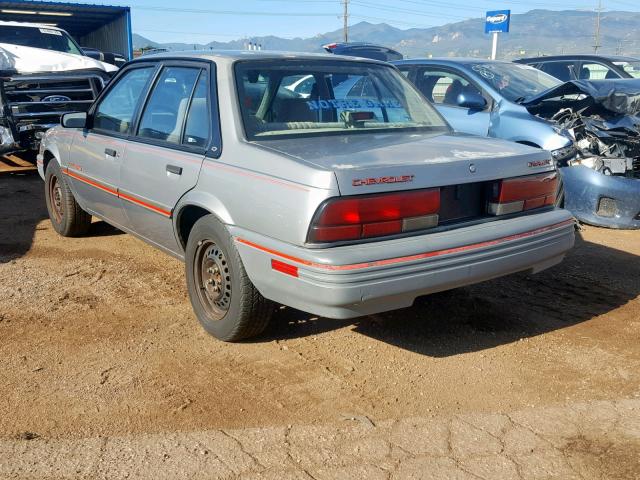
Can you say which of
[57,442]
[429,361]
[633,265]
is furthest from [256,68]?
[633,265]

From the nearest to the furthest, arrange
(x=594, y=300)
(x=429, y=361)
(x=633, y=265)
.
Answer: (x=429, y=361) < (x=594, y=300) < (x=633, y=265)

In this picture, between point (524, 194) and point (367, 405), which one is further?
point (524, 194)

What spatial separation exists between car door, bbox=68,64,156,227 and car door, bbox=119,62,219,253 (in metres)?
0.17

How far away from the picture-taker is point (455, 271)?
3.35 meters

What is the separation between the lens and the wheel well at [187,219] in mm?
3938

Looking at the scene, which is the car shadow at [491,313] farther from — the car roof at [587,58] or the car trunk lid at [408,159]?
the car roof at [587,58]

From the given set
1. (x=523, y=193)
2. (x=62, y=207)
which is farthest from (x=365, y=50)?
(x=523, y=193)

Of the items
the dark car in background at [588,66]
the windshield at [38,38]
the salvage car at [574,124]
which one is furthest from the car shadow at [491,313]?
the windshield at [38,38]

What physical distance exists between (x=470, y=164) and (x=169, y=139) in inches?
74.1

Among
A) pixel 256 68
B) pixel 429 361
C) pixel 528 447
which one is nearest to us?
pixel 528 447

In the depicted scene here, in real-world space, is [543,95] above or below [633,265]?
above

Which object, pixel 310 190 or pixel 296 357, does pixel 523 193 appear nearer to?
pixel 310 190

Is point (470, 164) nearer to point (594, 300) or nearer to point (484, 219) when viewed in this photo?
point (484, 219)

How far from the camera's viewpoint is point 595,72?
10422 mm
